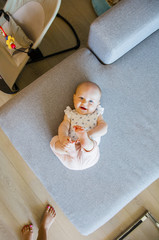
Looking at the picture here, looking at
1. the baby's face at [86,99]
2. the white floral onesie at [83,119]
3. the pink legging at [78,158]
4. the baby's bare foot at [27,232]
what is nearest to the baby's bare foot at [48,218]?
the baby's bare foot at [27,232]

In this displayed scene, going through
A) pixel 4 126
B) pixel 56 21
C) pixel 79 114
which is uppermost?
pixel 56 21

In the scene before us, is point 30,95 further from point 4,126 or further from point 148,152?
point 148,152

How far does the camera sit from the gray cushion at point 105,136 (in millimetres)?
1082

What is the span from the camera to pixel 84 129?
3.36ft

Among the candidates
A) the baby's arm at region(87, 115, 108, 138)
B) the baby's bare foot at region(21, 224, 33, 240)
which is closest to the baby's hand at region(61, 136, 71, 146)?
the baby's arm at region(87, 115, 108, 138)

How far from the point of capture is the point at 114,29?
1021 mm

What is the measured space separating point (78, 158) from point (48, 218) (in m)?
0.72

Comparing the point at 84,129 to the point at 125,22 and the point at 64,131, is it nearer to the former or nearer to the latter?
the point at 64,131

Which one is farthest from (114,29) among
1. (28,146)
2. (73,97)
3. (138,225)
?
(138,225)

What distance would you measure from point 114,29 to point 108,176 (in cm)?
91

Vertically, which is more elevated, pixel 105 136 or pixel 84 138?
pixel 84 138

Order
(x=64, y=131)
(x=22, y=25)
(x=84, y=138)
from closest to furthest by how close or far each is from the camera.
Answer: (x=84, y=138) < (x=64, y=131) < (x=22, y=25)

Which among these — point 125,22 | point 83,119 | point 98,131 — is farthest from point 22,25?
point 98,131

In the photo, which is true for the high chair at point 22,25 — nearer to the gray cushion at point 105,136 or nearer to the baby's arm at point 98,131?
the gray cushion at point 105,136
